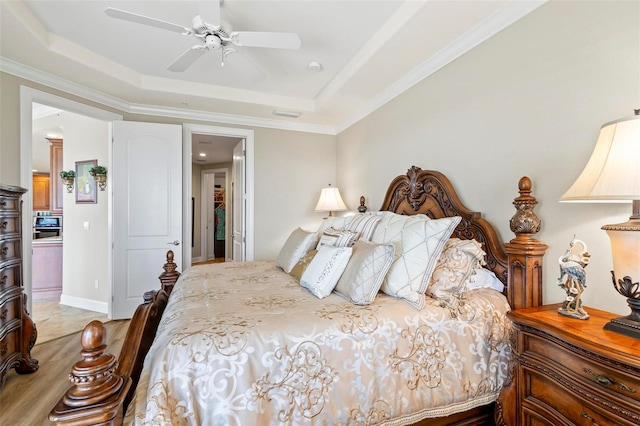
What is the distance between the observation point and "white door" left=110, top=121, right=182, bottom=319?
3.49 metres

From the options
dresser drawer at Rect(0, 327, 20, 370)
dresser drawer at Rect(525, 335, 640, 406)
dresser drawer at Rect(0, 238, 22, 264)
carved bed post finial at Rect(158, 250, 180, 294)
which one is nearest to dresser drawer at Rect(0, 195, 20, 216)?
dresser drawer at Rect(0, 238, 22, 264)

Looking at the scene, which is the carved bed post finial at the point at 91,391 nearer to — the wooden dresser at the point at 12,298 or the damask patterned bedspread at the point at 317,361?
the damask patterned bedspread at the point at 317,361

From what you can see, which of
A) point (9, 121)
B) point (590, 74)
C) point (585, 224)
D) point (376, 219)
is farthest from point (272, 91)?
point (585, 224)

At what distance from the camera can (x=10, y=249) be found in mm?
2221

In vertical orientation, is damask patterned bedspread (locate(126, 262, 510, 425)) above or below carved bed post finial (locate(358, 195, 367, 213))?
below

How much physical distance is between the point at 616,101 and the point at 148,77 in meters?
3.77

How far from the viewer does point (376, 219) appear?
2.37m

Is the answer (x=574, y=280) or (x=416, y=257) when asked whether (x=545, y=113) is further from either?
(x=416, y=257)

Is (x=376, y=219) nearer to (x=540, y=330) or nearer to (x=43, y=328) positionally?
(x=540, y=330)

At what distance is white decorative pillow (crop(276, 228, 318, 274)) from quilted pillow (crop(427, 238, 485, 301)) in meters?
1.06

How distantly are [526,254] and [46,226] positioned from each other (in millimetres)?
7023

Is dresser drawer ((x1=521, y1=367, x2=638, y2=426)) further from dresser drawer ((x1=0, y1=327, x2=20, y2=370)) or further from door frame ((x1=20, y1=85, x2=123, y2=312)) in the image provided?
door frame ((x1=20, y1=85, x2=123, y2=312))

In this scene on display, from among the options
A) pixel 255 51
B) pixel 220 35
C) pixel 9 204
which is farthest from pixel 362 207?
pixel 9 204

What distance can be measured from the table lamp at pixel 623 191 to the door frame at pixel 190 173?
3.53 meters
